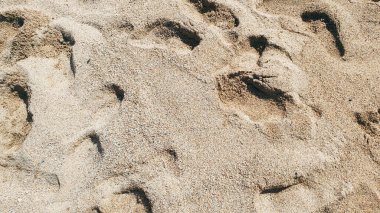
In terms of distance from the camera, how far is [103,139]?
1500 mm

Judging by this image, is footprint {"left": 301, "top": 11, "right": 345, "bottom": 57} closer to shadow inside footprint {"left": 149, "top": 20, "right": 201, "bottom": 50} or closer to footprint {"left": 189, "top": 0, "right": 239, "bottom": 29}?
footprint {"left": 189, "top": 0, "right": 239, "bottom": 29}

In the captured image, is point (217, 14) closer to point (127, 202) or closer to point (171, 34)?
point (171, 34)

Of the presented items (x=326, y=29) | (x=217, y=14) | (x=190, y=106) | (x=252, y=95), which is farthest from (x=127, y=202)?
(x=326, y=29)

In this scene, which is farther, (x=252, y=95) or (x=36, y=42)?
(x=36, y=42)

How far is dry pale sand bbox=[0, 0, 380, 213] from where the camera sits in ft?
4.63

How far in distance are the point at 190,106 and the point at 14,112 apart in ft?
2.24

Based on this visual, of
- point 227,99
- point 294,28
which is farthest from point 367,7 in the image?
point 227,99

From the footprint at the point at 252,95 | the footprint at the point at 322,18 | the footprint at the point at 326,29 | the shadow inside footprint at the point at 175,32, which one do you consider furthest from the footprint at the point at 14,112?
the footprint at the point at 326,29

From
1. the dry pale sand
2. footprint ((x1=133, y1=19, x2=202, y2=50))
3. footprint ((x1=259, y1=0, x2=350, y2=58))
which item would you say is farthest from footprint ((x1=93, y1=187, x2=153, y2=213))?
footprint ((x1=259, y1=0, x2=350, y2=58))

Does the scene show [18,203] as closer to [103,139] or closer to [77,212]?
[77,212]

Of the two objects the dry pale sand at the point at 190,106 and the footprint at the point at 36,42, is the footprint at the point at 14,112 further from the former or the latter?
the footprint at the point at 36,42

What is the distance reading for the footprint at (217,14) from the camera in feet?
5.55

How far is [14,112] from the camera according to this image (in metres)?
1.63

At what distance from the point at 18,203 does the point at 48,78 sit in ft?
1.60
